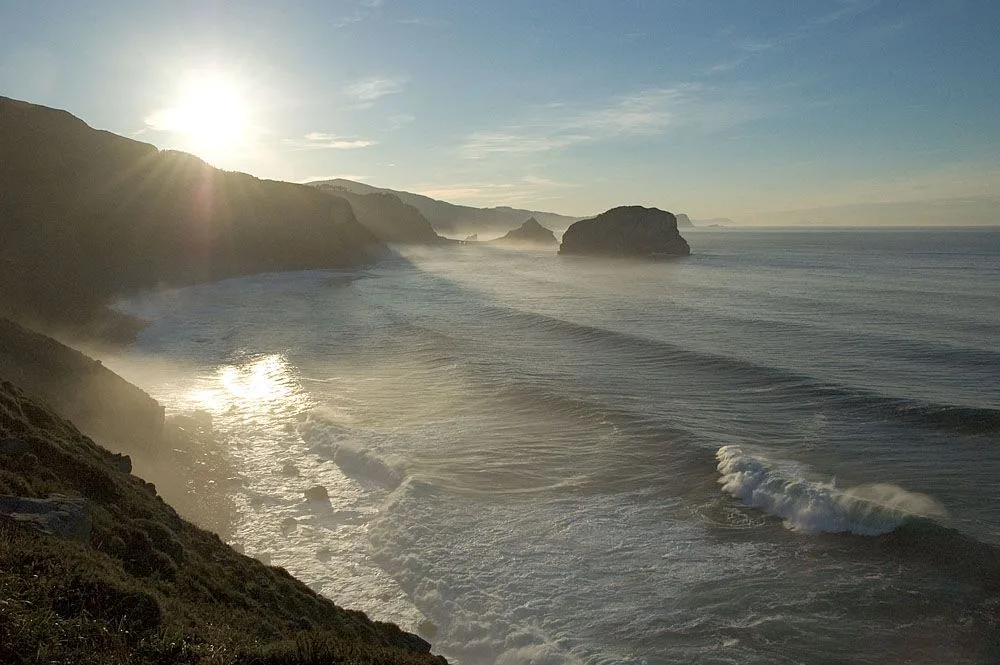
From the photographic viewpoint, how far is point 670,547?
12.1 m

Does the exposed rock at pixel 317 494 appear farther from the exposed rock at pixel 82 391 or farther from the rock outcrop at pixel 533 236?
the rock outcrop at pixel 533 236

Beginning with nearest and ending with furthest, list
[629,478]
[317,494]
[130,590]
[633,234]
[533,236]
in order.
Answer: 1. [130,590]
2. [317,494]
3. [629,478]
4. [633,234]
5. [533,236]

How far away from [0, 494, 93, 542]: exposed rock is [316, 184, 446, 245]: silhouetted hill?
455ft

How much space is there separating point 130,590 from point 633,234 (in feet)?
376

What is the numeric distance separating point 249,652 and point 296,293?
52819 mm

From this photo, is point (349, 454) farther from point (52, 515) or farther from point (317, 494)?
point (52, 515)

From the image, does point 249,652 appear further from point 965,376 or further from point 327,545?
point 965,376

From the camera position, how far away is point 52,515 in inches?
278

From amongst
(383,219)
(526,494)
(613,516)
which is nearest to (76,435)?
(526,494)

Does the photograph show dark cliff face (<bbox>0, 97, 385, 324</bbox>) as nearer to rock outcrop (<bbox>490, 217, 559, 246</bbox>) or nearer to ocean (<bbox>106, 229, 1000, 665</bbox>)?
ocean (<bbox>106, 229, 1000, 665</bbox>)

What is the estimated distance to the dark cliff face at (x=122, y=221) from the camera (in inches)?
1524

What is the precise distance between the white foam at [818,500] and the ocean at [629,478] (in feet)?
0.16

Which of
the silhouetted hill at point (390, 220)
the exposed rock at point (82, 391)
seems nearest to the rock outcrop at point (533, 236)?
the silhouetted hill at point (390, 220)

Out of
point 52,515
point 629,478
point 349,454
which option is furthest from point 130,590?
point 629,478
